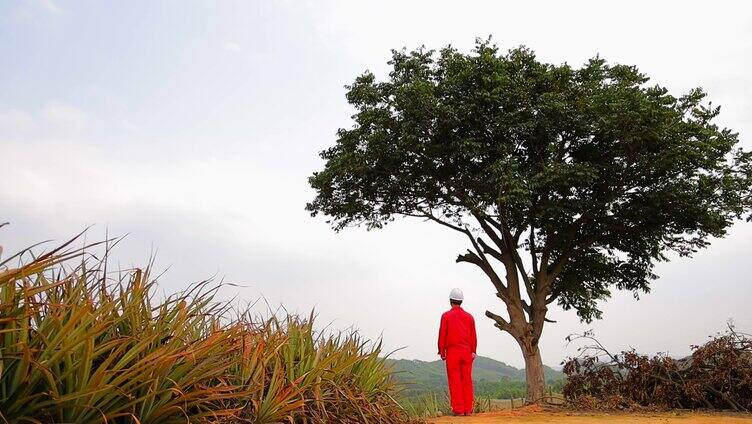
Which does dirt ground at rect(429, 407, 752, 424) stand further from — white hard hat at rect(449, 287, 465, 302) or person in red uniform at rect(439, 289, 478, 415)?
white hard hat at rect(449, 287, 465, 302)

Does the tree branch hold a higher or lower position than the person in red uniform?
higher

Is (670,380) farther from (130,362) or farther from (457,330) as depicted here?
(130,362)

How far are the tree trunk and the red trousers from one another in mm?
7476

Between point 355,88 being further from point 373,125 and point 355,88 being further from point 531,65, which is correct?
point 531,65

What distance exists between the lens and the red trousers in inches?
474

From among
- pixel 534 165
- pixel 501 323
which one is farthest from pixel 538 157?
pixel 501 323

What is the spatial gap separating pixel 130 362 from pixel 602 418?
38.7ft

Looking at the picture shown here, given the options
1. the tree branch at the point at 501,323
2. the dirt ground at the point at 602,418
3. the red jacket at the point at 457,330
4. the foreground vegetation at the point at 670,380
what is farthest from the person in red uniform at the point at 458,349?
the tree branch at the point at 501,323

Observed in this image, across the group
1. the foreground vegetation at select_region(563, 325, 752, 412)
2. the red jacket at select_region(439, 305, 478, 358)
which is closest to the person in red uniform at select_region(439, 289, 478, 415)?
the red jacket at select_region(439, 305, 478, 358)

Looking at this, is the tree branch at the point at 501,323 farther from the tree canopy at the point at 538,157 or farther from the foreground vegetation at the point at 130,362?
the foreground vegetation at the point at 130,362

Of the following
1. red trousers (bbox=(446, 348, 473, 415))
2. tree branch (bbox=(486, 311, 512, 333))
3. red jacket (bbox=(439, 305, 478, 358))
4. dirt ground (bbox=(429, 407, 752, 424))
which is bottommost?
dirt ground (bbox=(429, 407, 752, 424))

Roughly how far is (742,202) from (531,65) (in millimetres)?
7885

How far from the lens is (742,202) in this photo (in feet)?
64.8

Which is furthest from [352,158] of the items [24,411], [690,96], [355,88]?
[24,411]
